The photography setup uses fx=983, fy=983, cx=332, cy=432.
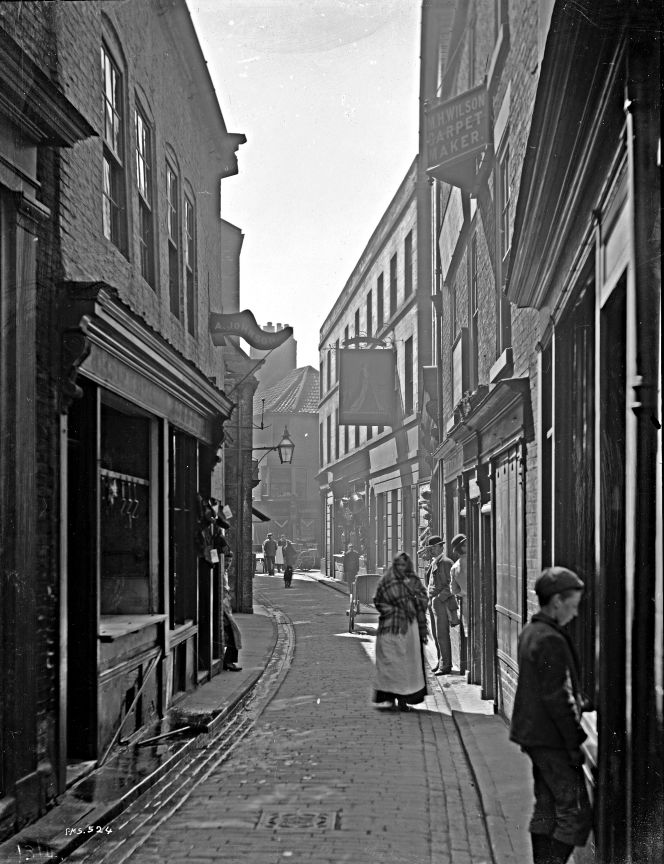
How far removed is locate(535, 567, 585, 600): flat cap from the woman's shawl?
6352mm

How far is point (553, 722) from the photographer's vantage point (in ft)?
15.1

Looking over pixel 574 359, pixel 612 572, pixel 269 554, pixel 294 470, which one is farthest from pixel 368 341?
pixel 294 470

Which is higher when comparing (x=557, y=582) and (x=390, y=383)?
(x=390, y=383)

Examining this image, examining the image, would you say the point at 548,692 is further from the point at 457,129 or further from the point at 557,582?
the point at 457,129

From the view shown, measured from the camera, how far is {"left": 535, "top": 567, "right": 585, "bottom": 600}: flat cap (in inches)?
185

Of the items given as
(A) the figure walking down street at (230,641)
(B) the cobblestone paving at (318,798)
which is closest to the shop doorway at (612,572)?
(B) the cobblestone paving at (318,798)

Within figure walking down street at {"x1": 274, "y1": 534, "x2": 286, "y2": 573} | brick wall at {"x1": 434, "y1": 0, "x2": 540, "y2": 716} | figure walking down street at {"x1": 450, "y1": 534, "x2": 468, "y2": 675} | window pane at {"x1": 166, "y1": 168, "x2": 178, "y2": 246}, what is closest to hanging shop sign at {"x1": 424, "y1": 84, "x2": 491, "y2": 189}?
brick wall at {"x1": 434, "y1": 0, "x2": 540, "y2": 716}

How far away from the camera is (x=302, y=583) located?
124 ft

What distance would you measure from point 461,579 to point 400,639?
2.76 meters

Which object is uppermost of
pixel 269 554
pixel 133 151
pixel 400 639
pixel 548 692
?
pixel 133 151

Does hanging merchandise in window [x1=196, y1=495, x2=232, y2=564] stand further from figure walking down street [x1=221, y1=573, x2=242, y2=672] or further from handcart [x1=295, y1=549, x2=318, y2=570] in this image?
handcart [x1=295, y1=549, x2=318, y2=570]

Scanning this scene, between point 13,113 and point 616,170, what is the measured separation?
371cm

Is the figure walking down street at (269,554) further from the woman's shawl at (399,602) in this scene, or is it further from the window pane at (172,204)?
the woman's shawl at (399,602)

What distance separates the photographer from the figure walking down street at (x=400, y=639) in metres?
10.8
